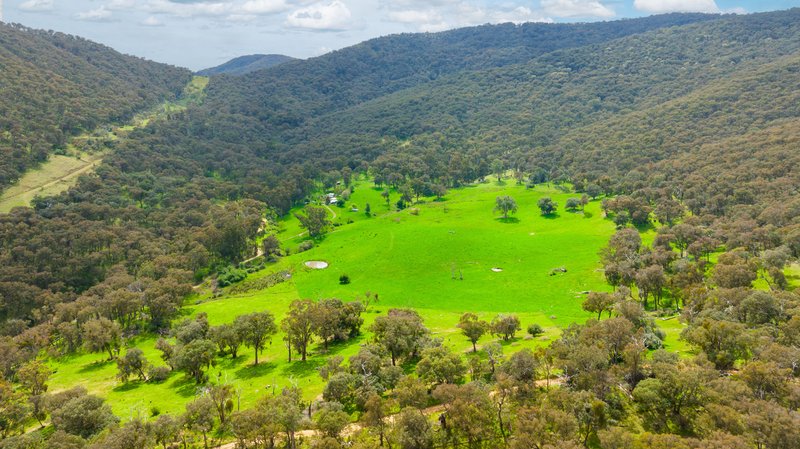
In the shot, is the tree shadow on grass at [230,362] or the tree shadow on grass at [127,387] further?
the tree shadow on grass at [230,362]

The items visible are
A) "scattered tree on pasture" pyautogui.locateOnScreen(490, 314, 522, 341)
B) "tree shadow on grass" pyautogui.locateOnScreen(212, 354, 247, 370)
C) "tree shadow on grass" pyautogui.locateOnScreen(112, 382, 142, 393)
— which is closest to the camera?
"tree shadow on grass" pyautogui.locateOnScreen(112, 382, 142, 393)

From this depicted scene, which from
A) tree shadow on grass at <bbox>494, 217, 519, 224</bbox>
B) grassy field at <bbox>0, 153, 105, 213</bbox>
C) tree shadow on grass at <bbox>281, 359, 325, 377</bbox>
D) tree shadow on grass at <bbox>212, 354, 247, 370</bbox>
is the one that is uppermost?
grassy field at <bbox>0, 153, 105, 213</bbox>

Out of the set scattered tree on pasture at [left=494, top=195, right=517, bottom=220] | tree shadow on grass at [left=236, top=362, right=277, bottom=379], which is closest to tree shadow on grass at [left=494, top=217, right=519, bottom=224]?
scattered tree on pasture at [left=494, top=195, right=517, bottom=220]

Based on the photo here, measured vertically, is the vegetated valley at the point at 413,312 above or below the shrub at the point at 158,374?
above

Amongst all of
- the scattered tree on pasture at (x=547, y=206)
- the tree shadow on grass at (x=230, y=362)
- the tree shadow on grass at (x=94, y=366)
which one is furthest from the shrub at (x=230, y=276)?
the scattered tree on pasture at (x=547, y=206)

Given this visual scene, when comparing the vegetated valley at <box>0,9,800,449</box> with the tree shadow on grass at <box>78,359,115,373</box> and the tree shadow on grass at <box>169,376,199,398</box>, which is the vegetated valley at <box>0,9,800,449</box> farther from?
the tree shadow on grass at <box>169,376,199,398</box>

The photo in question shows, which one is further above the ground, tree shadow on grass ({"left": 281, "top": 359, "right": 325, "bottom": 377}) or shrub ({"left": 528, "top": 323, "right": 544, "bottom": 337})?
shrub ({"left": 528, "top": 323, "right": 544, "bottom": 337})

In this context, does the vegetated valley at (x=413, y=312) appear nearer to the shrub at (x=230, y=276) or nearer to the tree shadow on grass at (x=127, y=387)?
the tree shadow on grass at (x=127, y=387)

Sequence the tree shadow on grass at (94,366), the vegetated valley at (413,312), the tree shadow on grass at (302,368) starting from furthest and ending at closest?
the tree shadow on grass at (94,366) < the tree shadow on grass at (302,368) < the vegetated valley at (413,312)
